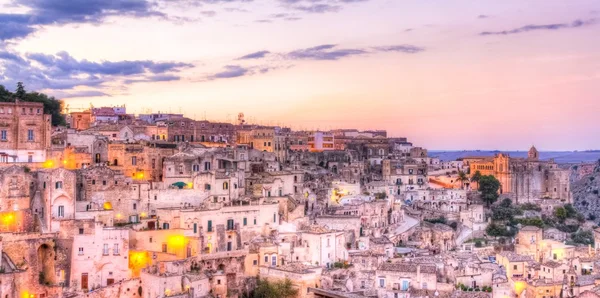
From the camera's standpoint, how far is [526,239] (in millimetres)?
41812

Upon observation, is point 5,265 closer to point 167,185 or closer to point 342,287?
point 167,185

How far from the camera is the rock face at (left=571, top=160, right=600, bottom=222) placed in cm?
6531

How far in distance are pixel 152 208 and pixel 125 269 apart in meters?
4.85

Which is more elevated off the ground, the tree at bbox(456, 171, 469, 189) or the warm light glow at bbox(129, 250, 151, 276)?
the tree at bbox(456, 171, 469, 189)

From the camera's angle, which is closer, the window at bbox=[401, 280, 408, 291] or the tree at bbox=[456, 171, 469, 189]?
the window at bbox=[401, 280, 408, 291]

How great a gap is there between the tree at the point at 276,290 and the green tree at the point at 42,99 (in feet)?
60.8

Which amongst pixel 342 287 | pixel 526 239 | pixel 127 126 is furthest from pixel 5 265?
pixel 526 239

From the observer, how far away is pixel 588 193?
229ft

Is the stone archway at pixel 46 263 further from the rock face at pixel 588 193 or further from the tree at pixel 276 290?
the rock face at pixel 588 193

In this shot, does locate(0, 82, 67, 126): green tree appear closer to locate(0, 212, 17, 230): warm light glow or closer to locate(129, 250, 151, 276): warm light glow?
locate(0, 212, 17, 230): warm light glow

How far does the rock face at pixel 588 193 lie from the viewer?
65312 millimetres

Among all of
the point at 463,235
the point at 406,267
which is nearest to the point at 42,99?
the point at 406,267

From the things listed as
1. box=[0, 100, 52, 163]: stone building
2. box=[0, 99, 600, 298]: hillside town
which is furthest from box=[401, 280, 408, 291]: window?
box=[0, 100, 52, 163]: stone building

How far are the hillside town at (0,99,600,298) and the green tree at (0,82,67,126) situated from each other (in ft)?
9.20
